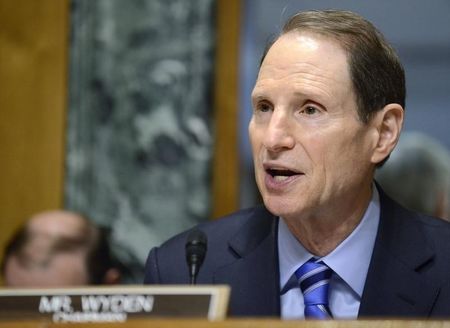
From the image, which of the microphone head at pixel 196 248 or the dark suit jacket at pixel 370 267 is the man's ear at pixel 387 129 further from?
the microphone head at pixel 196 248

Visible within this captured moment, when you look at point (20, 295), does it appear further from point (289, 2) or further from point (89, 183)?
point (289, 2)

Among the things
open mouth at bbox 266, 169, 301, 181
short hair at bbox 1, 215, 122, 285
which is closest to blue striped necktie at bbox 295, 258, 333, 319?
open mouth at bbox 266, 169, 301, 181

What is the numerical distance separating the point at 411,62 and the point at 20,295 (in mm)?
2907

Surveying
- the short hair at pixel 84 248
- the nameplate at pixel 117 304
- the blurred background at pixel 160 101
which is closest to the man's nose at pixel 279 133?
the nameplate at pixel 117 304

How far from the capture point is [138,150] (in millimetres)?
4855

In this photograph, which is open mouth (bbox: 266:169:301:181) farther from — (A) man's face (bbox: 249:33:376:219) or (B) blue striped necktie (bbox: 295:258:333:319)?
(B) blue striped necktie (bbox: 295:258:333:319)

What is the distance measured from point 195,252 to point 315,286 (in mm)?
374

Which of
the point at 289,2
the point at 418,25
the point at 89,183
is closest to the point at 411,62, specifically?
the point at 418,25

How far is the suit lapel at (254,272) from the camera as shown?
2850mm

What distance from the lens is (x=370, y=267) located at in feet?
9.30

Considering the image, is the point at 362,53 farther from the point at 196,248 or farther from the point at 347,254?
the point at 196,248

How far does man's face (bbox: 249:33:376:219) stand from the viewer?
2.71 meters

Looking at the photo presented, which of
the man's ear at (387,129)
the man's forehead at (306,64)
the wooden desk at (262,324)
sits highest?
the man's forehead at (306,64)

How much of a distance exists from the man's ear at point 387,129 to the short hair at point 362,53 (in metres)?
0.03
